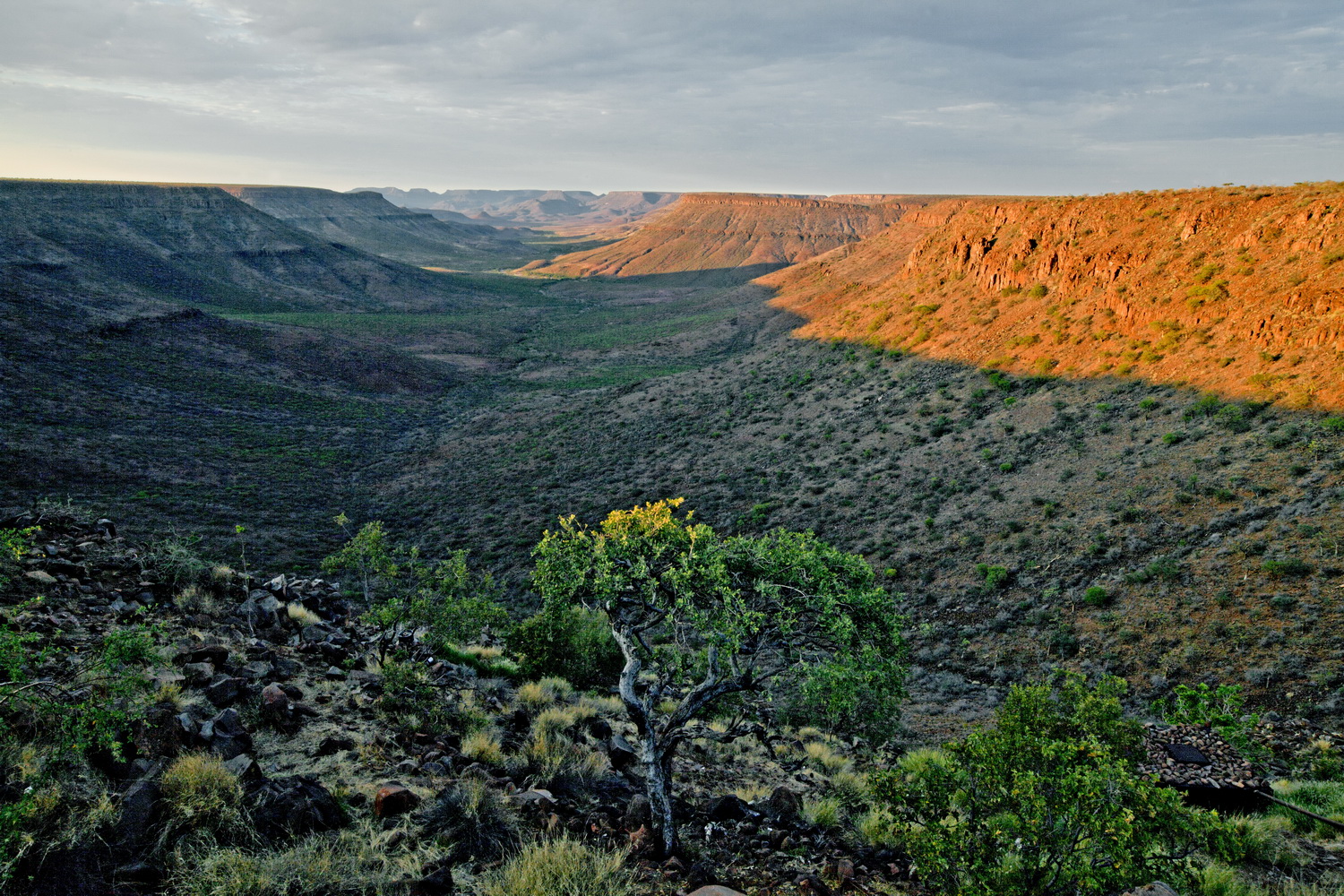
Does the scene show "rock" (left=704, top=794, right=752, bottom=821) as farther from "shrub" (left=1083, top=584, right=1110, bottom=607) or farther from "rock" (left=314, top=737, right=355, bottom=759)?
"shrub" (left=1083, top=584, right=1110, bottom=607)

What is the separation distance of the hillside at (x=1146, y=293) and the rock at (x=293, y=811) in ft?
100

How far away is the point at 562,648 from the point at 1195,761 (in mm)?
13469

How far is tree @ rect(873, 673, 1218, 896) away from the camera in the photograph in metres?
6.06

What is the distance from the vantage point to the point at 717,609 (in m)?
8.61

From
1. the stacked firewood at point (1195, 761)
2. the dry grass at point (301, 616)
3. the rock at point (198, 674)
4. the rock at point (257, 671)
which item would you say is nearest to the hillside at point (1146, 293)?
the stacked firewood at point (1195, 761)

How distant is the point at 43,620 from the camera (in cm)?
1096

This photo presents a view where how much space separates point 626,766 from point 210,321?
2993 inches

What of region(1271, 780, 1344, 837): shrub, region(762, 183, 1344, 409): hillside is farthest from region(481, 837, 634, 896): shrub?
region(762, 183, 1344, 409): hillside

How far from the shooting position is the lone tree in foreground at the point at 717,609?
827 centimetres

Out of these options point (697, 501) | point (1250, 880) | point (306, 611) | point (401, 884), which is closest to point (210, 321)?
point (697, 501)

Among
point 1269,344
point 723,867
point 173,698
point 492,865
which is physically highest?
point 1269,344

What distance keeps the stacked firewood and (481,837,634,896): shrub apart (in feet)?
28.0

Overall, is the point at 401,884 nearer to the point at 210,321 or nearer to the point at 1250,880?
the point at 1250,880

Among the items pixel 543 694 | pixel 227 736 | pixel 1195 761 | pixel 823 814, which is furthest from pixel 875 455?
pixel 227 736
